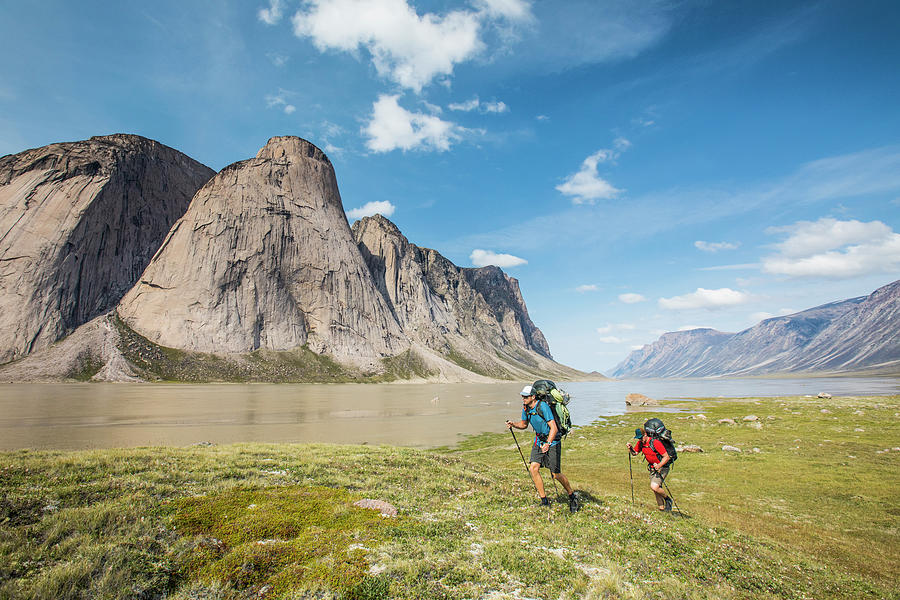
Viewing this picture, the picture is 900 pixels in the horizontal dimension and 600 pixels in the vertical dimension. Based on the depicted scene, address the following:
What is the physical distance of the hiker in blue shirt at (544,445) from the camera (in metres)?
11.4

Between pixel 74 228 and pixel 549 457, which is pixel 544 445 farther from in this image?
pixel 74 228

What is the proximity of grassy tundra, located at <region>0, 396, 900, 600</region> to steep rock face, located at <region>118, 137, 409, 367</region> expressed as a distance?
13667cm

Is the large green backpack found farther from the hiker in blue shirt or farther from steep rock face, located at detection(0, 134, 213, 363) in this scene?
steep rock face, located at detection(0, 134, 213, 363)

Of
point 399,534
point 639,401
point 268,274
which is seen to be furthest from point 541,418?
point 268,274

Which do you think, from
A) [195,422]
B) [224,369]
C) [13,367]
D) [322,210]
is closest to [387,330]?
[322,210]

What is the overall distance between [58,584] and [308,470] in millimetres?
8819

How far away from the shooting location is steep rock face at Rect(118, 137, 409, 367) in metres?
134

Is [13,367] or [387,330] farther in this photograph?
[387,330]

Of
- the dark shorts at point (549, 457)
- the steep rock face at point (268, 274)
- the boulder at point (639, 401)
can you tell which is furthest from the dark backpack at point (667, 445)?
the steep rock face at point (268, 274)

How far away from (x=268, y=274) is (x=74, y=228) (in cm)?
5779

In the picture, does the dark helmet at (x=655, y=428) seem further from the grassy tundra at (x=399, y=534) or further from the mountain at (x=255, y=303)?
the mountain at (x=255, y=303)

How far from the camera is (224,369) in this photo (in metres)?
124

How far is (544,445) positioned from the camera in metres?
11.6

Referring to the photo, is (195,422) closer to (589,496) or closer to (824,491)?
(589,496)
